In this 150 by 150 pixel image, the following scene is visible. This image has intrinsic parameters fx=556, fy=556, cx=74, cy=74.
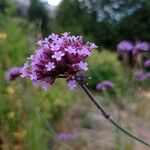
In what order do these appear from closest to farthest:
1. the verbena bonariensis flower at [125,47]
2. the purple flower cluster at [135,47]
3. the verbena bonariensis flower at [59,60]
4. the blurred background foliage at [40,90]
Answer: the verbena bonariensis flower at [59,60] → the blurred background foliage at [40,90] → the purple flower cluster at [135,47] → the verbena bonariensis flower at [125,47]

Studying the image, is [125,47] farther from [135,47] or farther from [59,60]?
[59,60]

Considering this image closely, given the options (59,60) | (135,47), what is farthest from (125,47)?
(59,60)

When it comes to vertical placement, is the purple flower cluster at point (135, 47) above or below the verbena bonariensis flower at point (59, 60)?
above

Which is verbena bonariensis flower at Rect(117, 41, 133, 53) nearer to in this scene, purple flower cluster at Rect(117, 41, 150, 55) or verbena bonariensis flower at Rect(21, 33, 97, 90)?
purple flower cluster at Rect(117, 41, 150, 55)

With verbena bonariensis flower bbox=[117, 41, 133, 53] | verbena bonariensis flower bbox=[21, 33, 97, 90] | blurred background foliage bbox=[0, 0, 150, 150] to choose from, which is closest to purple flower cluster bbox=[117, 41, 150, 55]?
verbena bonariensis flower bbox=[117, 41, 133, 53]

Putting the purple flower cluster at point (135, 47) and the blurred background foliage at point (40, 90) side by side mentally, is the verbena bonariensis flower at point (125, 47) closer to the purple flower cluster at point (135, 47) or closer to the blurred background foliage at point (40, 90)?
the purple flower cluster at point (135, 47)

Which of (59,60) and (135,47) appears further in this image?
(135,47)

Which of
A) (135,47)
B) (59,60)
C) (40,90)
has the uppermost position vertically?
(40,90)

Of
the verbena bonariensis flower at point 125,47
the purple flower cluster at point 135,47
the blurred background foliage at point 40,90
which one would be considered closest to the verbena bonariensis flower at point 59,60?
the blurred background foliage at point 40,90

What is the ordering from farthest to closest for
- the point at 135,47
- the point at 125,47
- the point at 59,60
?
the point at 125,47 < the point at 135,47 < the point at 59,60
